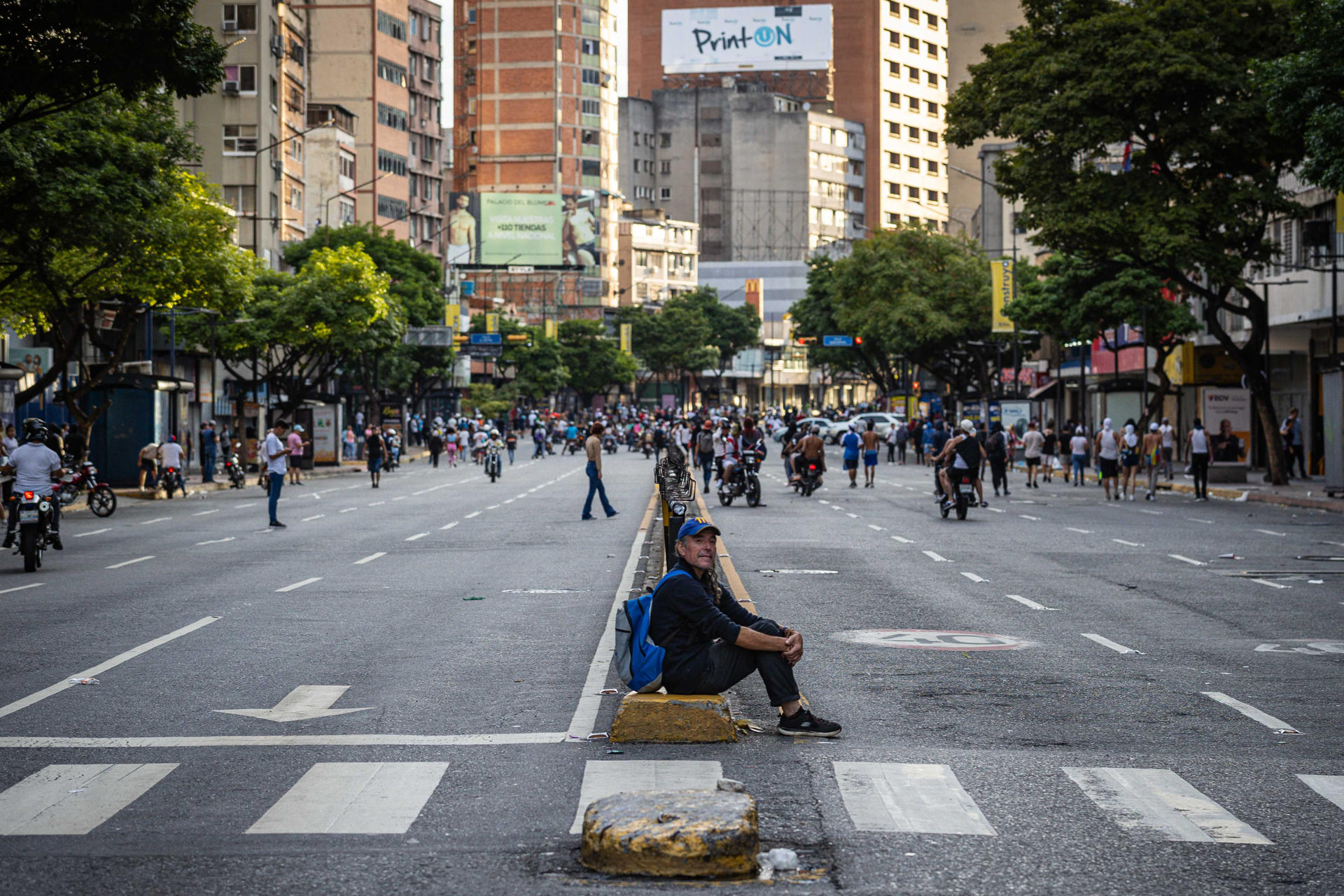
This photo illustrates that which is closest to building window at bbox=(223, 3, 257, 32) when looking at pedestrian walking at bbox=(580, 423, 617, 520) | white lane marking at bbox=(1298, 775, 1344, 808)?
pedestrian walking at bbox=(580, 423, 617, 520)

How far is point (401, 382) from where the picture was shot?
87.7m

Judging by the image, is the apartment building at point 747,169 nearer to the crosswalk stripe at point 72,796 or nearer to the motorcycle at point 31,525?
the motorcycle at point 31,525

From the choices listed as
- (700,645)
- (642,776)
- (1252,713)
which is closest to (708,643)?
(700,645)

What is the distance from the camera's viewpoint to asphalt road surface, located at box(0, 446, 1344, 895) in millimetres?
6852

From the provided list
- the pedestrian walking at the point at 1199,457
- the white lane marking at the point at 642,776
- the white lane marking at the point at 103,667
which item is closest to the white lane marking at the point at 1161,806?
the white lane marking at the point at 642,776

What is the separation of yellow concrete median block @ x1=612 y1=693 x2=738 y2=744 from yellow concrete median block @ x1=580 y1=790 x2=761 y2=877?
2307 millimetres

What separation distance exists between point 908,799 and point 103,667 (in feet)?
22.7

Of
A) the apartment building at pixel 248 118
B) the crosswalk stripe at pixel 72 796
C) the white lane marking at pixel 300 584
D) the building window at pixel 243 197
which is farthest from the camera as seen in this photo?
the building window at pixel 243 197

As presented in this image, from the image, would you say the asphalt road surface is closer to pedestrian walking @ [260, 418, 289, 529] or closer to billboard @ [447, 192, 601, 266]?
pedestrian walking @ [260, 418, 289, 529]

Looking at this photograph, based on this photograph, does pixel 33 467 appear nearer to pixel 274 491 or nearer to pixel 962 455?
pixel 274 491

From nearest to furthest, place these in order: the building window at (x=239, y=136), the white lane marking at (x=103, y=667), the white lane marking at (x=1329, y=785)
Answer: the white lane marking at (x=1329, y=785), the white lane marking at (x=103, y=667), the building window at (x=239, y=136)

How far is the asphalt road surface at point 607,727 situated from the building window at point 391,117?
9747cm

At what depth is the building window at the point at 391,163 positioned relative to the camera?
116m

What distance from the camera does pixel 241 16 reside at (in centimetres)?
8031
